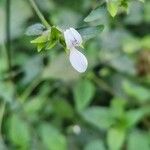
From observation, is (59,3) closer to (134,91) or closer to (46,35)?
(134,91)

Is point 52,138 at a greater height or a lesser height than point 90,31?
lesser

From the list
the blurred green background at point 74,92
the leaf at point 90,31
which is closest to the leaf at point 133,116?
the blurred green background at point 74,92

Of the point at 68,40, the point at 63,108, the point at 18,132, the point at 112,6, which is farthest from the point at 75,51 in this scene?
the point at 63,108

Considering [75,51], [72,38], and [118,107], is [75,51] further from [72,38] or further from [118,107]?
[118,107]

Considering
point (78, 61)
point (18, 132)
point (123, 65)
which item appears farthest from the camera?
point (123, 65)

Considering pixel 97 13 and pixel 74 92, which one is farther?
pixel 74 92

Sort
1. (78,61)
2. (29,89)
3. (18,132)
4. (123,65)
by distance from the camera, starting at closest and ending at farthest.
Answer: (78,61) → (18,132) → (29,89) → (123,65)

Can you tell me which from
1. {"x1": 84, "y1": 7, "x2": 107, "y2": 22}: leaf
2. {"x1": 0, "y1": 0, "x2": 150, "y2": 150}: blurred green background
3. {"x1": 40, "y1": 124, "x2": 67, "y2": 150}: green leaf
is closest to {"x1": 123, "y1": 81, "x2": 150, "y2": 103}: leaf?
{"x1": 0, "y1": 0, "x2": 150, "y2": 150}: blurred green background
